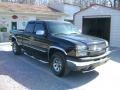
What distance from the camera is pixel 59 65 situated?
7227mm

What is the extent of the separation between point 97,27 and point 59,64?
474 inches

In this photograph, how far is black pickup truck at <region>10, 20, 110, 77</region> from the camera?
Result: 6707 millimetres

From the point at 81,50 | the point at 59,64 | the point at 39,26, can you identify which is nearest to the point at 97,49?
the point at 81,50

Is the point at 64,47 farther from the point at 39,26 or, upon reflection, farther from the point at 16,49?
the point at 16,49

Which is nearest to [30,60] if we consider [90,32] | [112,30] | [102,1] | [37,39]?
[37,39]

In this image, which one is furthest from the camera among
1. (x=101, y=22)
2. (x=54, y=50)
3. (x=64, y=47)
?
(x=101, y=22)

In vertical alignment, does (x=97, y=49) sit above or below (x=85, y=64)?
above

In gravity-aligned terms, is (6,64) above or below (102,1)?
below

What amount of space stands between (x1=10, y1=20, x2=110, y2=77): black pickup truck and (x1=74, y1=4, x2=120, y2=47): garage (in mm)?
8011

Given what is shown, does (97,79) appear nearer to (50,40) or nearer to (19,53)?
(50,40)

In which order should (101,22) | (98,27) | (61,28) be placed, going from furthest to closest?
(98,27)
(101,22)
(61,28)

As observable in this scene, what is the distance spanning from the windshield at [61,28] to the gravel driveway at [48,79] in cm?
153

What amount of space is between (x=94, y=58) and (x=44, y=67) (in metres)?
2.42

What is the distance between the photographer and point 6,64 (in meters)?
9.16
